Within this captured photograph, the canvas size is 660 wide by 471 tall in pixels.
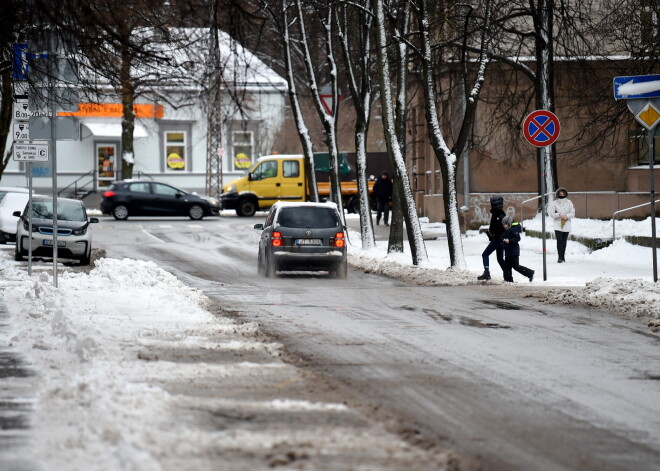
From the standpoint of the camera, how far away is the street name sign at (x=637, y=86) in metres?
18.0

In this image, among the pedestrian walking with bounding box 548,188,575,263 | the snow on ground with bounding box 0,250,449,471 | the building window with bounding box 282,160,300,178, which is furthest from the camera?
the building window with bounding box 282,160,300,178

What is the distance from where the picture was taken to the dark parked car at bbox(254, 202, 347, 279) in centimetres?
2319

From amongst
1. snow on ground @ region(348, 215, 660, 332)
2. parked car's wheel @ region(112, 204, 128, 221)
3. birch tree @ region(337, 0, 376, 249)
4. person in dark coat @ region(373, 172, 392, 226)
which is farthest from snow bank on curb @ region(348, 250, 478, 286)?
parked car's wheel @ region(112, 204, 128, 221)

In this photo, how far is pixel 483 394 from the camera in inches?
348

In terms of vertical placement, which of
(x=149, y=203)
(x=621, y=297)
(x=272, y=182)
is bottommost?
(x=621, y=297)

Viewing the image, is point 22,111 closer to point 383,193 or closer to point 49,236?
point 49,236

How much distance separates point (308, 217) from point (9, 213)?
12687 millimetres

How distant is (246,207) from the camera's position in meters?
49.4

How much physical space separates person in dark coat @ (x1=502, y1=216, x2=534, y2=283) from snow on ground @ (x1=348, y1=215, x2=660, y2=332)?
0.29 m

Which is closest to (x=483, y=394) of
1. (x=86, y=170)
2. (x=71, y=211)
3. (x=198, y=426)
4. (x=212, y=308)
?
(x=198, y=426)

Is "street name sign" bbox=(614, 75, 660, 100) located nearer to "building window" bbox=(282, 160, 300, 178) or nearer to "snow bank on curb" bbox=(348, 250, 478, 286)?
"snow bank on curb" bbox=(348, 250, 478, 286)

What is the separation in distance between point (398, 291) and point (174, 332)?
6.88 meters

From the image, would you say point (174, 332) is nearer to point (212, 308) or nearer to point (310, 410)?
point (212, 308)

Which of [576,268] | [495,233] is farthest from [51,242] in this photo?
Result: [576,268]
